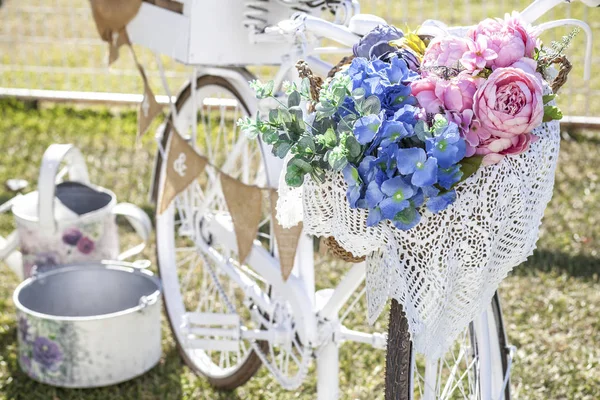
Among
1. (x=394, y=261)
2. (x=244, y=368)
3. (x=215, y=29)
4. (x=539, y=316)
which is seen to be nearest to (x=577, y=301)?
(x=539, y=316)

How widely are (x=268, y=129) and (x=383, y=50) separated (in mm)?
279

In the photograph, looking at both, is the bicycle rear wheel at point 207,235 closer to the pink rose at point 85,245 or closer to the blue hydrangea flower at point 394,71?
the pink rose at point 85,245

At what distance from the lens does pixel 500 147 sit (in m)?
1.51

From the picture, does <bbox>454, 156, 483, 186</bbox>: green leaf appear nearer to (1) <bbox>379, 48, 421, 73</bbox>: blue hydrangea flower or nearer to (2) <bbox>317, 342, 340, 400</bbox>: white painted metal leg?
(1) <bbox>379, 48, 421, 73</bbox>: blue hydrangea flower

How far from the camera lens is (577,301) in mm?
3527

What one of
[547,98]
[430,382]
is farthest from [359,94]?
[430,382]

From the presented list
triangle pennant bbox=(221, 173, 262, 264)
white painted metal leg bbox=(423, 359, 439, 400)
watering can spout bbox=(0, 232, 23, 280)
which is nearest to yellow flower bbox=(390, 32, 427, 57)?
white painted metal leg bbox=(423, 359, 439, 400)

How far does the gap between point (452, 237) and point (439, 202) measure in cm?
11

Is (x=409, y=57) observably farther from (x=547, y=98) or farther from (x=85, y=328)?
(x=85, y=328)

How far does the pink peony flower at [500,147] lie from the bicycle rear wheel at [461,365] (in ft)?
1.35

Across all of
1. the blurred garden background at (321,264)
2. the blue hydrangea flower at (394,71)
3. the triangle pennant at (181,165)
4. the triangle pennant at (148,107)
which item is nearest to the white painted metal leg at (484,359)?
the blue hydrangea flower at (394,71)

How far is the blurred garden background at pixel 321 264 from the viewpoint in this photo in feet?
9.91

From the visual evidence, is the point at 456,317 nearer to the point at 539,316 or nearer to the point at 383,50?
the point at 383,50

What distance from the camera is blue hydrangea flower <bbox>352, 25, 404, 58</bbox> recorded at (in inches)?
66.2
